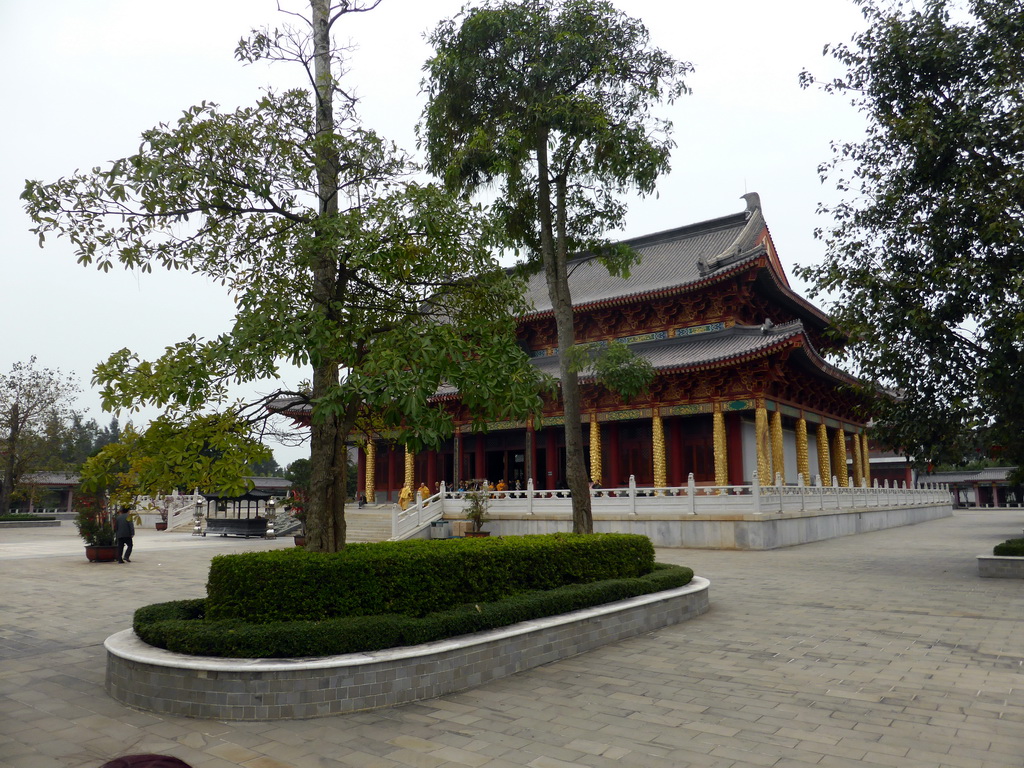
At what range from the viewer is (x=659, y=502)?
61.6ft

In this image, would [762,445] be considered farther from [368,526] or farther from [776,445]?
[368,526]

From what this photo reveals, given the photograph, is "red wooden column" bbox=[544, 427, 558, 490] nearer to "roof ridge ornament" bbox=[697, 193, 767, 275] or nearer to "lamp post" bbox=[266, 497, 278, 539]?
"roof ridge ornament" bbox=[697, 193, 767, 275]

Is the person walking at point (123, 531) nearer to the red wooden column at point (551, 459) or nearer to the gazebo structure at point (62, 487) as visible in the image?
the red wooden column at point (551, 459)

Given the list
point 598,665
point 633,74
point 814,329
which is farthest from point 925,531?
point 598,665

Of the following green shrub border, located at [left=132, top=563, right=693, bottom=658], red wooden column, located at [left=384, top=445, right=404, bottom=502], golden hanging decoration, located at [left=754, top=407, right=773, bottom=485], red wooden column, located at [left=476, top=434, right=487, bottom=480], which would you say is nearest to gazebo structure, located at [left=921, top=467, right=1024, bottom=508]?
golden hanging decoration, located at [left=754, top=407, right=773, bottom=485]

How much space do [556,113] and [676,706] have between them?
320 inches

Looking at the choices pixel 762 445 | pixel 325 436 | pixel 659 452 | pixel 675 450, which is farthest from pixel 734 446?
pixel 325 436

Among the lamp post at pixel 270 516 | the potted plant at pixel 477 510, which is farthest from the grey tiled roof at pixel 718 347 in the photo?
the lamp post at pixel 270 516

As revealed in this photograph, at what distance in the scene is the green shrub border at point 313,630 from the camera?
17.3 feet

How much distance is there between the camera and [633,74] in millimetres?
11172

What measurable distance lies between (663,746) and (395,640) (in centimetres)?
213

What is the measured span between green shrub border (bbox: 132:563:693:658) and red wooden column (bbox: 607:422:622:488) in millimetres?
17950

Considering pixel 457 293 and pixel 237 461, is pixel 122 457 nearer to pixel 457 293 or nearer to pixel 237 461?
pixel 237 461

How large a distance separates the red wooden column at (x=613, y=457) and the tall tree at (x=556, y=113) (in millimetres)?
13573
